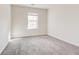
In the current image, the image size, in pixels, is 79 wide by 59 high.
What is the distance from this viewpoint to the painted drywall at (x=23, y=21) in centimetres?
548

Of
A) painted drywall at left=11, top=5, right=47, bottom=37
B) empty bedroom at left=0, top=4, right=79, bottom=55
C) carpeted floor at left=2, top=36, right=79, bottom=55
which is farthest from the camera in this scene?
painted drywall at left=11, top=5, right=47, bottom=37

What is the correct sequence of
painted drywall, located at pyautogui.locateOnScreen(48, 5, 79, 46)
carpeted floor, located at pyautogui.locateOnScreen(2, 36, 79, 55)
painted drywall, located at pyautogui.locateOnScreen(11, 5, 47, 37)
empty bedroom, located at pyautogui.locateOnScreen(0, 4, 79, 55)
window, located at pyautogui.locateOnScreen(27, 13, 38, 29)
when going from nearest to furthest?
carpeted floor, located at pyautogui.locateOnScreen(2, 36, 79, 55)
painted drywall, located at pyautogui.locateOnScreen(48, 5, 79, 46)
empty bedroom, located at pyautogui.locateOnScreen(0, 4, 79, 55)
painted drywall, located at pyautogui.locateOnScreen(11, 5, 47, 37)
window, located at pyautogui.locateOnScreen(27, 13, 38, 29)

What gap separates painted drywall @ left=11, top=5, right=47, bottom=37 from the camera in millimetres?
5484

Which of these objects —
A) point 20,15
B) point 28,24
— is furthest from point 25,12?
point 28,24

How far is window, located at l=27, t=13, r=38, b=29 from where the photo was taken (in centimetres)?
599

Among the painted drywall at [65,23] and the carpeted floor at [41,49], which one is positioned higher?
the painted drywall at [65,23]

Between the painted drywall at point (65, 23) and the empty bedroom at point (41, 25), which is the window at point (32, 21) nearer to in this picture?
the empty bedroom at point (41, 25)

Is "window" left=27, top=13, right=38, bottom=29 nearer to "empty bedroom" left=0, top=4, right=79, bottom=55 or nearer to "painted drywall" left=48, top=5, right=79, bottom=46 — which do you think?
"empty bedroom" left=0, top=4, right=79, bottom=55

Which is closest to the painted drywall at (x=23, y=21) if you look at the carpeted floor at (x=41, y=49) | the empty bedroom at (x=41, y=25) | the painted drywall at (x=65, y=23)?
the empty bedroom at (x=41, y=25)

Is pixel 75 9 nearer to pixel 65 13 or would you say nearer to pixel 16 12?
pixel 65 13

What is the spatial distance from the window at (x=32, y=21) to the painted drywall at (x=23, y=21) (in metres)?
0.22

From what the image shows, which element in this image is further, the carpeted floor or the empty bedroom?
the empty bedroom

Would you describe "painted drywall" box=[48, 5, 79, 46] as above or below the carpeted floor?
above

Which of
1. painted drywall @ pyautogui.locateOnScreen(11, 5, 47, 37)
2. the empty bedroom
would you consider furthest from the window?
painted drywall @ pyautogui.locateOnScreen(11, 5, 47, 37)
